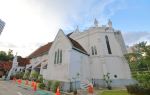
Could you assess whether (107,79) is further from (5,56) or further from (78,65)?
(5,56)

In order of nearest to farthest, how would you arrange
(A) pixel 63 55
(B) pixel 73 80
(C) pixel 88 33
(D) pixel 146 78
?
1. (D) pixel 146 78
2. (B) pixel 73 80
3. (A) pixel 63 55
4. (C) pixel 88 33

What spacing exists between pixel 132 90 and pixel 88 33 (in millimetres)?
17475

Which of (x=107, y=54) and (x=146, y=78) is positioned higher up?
Result: (x=107, y=54)

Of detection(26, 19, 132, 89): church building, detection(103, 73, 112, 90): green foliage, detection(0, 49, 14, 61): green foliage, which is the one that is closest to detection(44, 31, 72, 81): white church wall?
detection(26, 19, 132, 89): church building

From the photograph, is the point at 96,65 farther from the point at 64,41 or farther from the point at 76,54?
the point at 64,41

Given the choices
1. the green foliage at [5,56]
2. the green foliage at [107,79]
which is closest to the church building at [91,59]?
the green foliage at [107,79]

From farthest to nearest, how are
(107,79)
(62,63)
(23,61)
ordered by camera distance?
(23,61)
(107,79)
(62,63)

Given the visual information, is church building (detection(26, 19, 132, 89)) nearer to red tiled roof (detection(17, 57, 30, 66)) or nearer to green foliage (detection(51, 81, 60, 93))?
green foliage (detection(51, 81, 60, 93))

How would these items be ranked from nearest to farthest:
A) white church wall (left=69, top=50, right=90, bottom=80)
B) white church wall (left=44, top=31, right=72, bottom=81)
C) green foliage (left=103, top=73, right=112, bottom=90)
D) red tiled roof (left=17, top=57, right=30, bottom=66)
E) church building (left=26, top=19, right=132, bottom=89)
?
white church wall (left=69, top=50, right=90, bottom=80) → white church wall (left=44, top=31, right=72, bottom=81) → church building (left=26, top=19, right=132, bottom=89) → green foliage (left=103, top=73, right=112, bottom=90) → red tiled roof (left=17, top=57, right=30, bottom=66)

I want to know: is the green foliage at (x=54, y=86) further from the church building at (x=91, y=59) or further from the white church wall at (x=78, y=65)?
the white church wall at (x=78, y=65)

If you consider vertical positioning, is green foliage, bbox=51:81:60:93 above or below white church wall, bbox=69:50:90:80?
below

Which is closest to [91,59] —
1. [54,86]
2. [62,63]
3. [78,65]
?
[78,65]

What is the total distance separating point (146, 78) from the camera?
14.3 meters

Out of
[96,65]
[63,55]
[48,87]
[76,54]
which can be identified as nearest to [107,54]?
[96,65]
